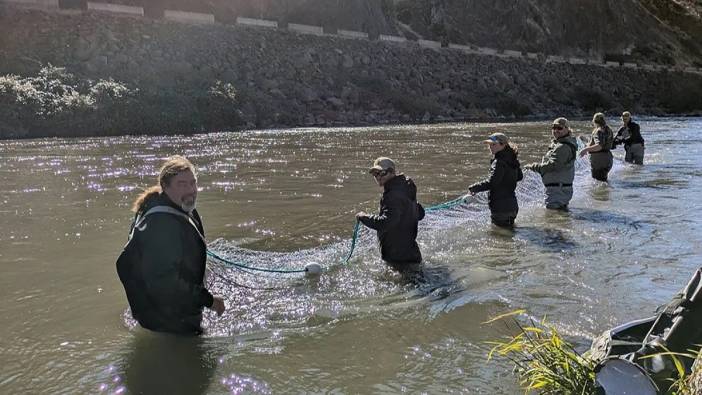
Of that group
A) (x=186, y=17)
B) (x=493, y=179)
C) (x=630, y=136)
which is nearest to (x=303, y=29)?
(x=186, y=17)

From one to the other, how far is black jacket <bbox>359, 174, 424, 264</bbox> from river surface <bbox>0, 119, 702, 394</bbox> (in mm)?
309

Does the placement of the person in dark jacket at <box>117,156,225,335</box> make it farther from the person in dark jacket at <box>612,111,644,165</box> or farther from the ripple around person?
the person in dark jacket at <box>612,111,644,165</box>

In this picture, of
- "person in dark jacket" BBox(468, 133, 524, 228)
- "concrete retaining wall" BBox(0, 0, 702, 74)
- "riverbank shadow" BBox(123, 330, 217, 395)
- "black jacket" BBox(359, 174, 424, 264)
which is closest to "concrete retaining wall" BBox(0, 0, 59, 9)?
"concrete retaining wall" BBox(0, 0, 702, 74)

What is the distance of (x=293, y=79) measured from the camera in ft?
126

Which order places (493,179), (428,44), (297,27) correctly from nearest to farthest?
(493,179)
(297,27)
(428,44)

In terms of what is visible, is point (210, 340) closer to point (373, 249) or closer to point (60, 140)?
point (373, 249)

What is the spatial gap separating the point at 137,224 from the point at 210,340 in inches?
55.4

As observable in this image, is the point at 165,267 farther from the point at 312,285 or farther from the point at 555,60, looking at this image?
the point at 555,60

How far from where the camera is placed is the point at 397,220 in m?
7.21

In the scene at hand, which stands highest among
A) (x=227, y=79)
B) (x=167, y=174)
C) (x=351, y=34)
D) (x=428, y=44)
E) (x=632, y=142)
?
(x=351, y=34)

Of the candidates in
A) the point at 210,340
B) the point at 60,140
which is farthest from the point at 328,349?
the point at 60,140

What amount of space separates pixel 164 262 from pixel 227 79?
101 feet

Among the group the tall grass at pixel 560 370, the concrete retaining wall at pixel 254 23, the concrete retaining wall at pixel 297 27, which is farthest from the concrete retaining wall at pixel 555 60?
the tall grass at pixel 560 370

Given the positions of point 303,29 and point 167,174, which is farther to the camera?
point 303,29
